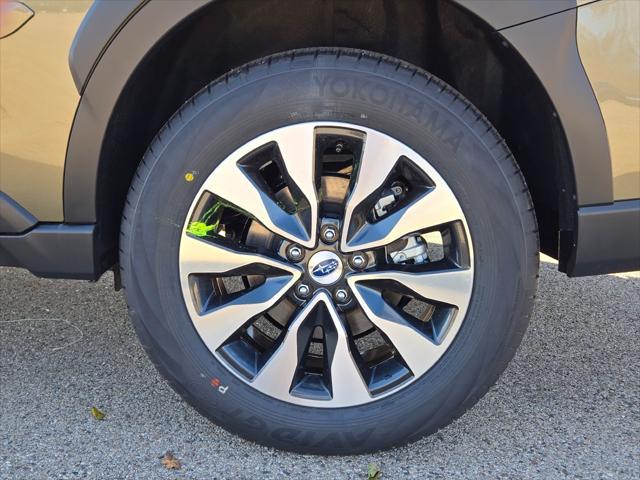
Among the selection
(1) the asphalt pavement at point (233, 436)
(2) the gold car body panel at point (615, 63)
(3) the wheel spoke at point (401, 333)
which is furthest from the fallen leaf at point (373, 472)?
(2) the gold car body panel at point (615, 63)

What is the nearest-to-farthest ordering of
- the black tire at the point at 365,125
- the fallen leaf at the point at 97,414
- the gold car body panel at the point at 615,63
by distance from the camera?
the gold car body panel at the point at 615,63
the black tire at the point at 365,125
the fallen leaf at the point at 97,414

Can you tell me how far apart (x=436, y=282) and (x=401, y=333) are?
0.17 m

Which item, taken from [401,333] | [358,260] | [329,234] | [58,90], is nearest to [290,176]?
[329,234]

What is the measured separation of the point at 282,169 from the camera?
1.83 meters

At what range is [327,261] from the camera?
6.15 ft

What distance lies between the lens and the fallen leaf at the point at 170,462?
191 cm

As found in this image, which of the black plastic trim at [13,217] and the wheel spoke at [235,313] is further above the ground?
the black plastic trim at [13,217]

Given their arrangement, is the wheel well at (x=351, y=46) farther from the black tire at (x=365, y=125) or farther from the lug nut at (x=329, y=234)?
the lug nut at (x=329, y=234)

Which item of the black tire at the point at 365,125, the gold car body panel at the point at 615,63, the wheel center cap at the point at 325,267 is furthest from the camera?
the wheel center cap at the point at 325,267

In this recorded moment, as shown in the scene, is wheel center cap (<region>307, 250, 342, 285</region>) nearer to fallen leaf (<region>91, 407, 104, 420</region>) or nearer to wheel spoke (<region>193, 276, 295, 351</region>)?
wheel spoke (<region>193, 276, 295, 351</region>)

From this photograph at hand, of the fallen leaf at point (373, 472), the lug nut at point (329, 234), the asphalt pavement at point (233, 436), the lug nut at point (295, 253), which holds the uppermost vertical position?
the lug nut at point (329, 234)

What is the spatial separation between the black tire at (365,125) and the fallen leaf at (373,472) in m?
0.06

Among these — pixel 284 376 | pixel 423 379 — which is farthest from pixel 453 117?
pixel 284 376

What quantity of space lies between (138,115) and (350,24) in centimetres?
65
